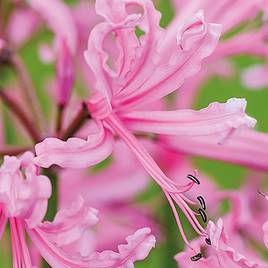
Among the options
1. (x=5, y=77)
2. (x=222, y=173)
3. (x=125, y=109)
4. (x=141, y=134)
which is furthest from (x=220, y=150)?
(x=222, y=173)

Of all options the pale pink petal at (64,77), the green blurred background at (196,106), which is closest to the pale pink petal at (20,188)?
the pale pink petal at (64,77)

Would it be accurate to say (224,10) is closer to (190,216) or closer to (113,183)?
(190,216)

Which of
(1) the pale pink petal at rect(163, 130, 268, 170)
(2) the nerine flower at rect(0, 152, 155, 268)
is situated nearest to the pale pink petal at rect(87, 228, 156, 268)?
(2) the nerine flower at rect(0, 152, 155, 268)

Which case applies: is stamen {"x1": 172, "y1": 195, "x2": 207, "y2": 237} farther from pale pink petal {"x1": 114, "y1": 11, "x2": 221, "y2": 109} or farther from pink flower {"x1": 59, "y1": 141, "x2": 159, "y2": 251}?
pink flower {"x1": 59, "y1": 141, "x2": 159, "y2": 251}

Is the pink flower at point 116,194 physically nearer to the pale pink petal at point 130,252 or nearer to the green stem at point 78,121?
the green stem at point 78,121

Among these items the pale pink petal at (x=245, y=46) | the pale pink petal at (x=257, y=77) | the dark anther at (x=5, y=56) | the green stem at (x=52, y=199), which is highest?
the pale pink petal at (x=245, y=46)

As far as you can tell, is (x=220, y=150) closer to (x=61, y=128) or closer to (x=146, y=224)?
(x=61, y=128)

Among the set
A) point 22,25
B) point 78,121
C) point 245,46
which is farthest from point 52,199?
point 22,25
